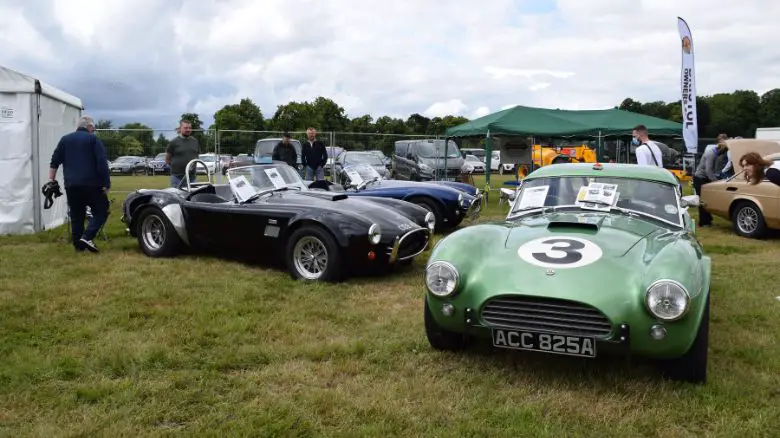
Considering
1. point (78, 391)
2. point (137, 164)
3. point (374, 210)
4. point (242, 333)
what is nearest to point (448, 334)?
point (242, 333)

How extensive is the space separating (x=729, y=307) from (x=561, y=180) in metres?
2.08

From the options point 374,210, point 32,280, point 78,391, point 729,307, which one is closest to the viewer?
point 78,391

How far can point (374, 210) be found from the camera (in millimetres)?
6762

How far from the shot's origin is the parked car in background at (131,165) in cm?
1775

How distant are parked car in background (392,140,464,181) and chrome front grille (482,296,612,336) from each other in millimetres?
14614

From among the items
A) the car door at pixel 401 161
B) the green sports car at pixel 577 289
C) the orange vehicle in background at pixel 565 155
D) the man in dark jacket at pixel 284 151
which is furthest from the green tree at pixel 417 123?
the green sports car at pixel 577 289

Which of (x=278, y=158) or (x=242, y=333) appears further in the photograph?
(x=278, y=158)

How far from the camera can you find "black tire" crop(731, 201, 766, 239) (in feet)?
31.6

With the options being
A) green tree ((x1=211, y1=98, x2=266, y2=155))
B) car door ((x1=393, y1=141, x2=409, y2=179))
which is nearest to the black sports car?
car door ((x1=393, y1=141, x2=409, y2=179))

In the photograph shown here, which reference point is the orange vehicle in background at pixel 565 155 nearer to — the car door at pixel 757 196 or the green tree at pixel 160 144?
the green tree at pixel 160 144

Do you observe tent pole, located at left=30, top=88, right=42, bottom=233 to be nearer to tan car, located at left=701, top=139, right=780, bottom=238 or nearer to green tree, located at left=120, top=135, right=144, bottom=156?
green tree, located at left=120, top=135, right=144, bottom=156

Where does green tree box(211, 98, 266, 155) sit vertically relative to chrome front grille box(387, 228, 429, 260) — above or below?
above

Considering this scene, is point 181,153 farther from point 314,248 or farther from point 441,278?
point 441,278

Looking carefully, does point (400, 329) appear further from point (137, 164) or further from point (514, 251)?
point (137, 164)
